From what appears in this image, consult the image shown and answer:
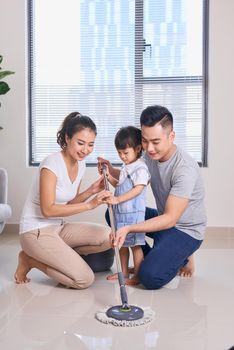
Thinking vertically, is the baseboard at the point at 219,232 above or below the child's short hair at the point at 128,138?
below

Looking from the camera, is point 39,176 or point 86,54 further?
point 86,54

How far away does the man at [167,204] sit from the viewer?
8.41ft

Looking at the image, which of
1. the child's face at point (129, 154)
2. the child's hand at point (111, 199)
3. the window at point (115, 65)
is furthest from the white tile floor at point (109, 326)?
the window at point (115, 65)

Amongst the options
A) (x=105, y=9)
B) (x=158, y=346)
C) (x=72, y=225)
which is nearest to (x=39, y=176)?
(x=72, y=225)

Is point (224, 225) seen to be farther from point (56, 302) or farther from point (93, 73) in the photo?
point (56, 302)

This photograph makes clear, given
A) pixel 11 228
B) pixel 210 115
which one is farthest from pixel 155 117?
pixel 11 228

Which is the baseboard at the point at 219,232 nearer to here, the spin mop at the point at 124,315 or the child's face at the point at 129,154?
the child's face at the point at 129,154

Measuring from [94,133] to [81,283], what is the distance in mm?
785

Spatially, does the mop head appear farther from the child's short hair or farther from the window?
the window

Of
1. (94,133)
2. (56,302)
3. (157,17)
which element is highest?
(157,17)

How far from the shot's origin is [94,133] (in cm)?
263

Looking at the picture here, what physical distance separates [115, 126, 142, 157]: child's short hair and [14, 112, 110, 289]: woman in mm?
144

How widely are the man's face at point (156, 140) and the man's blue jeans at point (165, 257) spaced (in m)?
0.44

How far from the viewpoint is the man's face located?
2545 millimetres
